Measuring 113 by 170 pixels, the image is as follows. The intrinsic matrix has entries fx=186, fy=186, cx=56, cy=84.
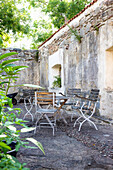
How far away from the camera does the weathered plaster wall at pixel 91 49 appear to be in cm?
477

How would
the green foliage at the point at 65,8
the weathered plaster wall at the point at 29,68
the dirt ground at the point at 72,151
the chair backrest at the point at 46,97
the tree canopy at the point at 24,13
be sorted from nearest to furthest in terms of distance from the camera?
the dirt ground at the point at 72,151, the chair backrest at the point at 46,97, the weathered plaster wall at the point at 29,68, the tree canopy at the point at 24,13, the green foliage at the point at 65,8

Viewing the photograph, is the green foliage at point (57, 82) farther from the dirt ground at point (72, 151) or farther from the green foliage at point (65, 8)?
the green foliage at point (65, 8)

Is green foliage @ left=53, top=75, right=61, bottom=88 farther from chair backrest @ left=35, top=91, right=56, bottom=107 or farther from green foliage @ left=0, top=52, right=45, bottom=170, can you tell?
green foliage @ left=0, top=52, right=45, bottom=170

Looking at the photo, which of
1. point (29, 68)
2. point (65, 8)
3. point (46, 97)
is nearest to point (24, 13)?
point (65, 8)

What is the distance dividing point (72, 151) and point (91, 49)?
11.8 ft

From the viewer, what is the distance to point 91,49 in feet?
18.1

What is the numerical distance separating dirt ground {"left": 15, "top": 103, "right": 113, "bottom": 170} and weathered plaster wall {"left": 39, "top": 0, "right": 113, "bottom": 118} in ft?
5.06

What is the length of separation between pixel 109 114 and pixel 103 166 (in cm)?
269

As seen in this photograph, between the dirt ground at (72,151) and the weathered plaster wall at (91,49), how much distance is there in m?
1.54

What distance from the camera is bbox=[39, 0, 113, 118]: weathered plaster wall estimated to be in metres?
4.77

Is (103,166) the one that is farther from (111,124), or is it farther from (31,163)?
(111,124)

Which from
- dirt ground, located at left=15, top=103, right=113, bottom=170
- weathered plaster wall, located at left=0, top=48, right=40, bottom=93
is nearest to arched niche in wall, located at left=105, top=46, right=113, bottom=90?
dirt ground, located at left=15, top=103, right=113, bottom=170

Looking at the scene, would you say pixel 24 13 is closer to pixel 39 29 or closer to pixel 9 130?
pixel 39 29

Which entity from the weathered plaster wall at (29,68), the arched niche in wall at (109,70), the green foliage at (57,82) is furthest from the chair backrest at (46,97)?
the weathered plaster wall at (29,68)
